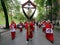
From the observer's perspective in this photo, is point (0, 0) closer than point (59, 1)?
Yes

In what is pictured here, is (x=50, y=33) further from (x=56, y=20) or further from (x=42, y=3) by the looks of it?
(x=56, y=20)

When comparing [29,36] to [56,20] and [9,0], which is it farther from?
[56,20]

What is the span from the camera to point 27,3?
15656mm

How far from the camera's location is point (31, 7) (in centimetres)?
1561

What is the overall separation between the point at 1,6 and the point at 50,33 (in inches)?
1779

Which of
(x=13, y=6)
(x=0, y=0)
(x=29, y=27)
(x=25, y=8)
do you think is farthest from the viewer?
(x=13, y=6)

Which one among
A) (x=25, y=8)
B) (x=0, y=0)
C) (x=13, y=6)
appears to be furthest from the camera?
(x=13, y=6)

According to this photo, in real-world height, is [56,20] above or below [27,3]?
below

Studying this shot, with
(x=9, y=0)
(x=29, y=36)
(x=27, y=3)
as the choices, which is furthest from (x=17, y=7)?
(x=27, y=3)

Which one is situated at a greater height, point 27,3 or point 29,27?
point 27,3

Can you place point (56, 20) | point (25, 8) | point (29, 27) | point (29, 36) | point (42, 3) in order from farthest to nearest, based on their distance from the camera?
1. point (56, 20)
2. point (42, 3)
3. point (29, 36)
4. point (29, 27)
5. point (25, 8)

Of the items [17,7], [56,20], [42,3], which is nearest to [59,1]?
[56,20]

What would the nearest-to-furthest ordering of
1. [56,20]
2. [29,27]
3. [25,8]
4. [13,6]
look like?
[25,8] < [29,27] < [13,6] < [56,20]

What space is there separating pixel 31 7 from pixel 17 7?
56908 millimetres
